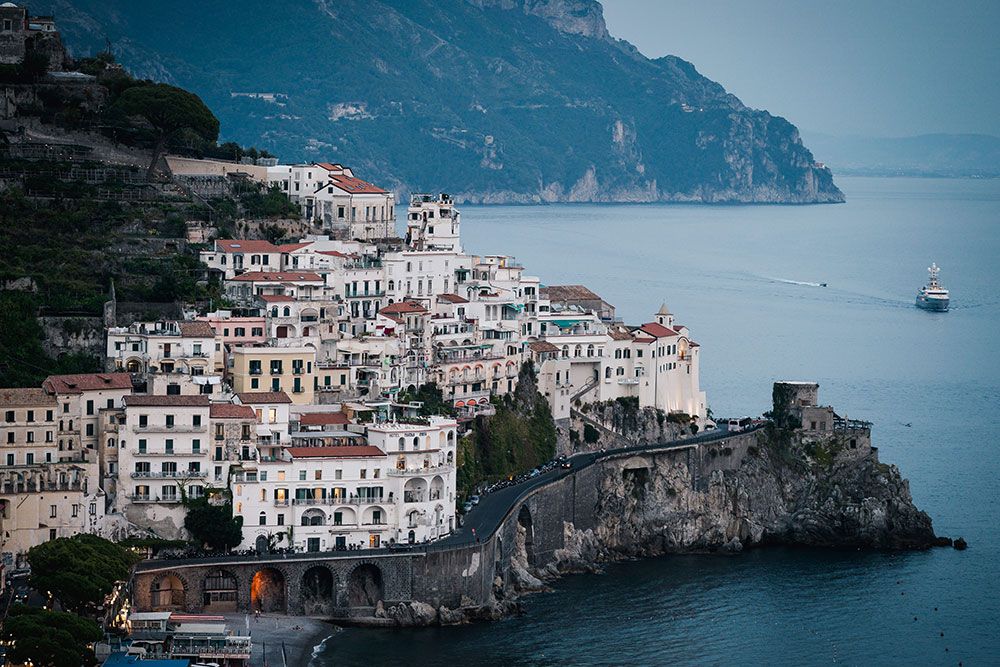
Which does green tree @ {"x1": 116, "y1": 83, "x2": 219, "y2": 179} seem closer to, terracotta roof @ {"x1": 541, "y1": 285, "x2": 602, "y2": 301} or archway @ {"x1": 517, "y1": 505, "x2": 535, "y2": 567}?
terracotta roof @ {"x1": 541, "y1": 285, "x2": 602, "y2": 301}

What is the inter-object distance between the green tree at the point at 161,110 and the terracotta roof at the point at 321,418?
2601 cm

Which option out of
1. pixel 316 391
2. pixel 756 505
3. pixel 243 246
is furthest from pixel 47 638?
pixel 756 505

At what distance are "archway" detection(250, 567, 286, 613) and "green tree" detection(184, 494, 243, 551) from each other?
5.88 ft

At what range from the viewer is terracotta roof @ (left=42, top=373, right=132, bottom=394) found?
275 ft

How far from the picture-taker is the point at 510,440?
101m

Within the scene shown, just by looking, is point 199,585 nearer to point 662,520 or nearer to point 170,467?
point 170,467

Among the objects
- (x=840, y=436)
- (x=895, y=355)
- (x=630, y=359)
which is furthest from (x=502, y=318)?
(x=895, y=355)

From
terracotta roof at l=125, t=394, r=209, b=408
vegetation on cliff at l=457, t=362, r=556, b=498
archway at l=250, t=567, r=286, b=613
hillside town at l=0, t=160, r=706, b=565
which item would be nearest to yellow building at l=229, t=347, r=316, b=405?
hillside town at l=0, t=160, r=706, b=565

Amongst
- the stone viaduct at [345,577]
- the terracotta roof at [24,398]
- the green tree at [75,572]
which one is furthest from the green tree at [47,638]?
the terracotta roof at [24,398]

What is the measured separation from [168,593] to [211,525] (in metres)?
3.51

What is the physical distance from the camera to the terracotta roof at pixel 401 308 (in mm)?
101812

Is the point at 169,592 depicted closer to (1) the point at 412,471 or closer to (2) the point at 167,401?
(2) the point at 167,401

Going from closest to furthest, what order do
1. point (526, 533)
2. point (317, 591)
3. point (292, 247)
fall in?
point (317, 591) → point (526, 533) → point (292, 247)

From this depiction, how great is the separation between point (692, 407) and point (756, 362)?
43.7 meters
